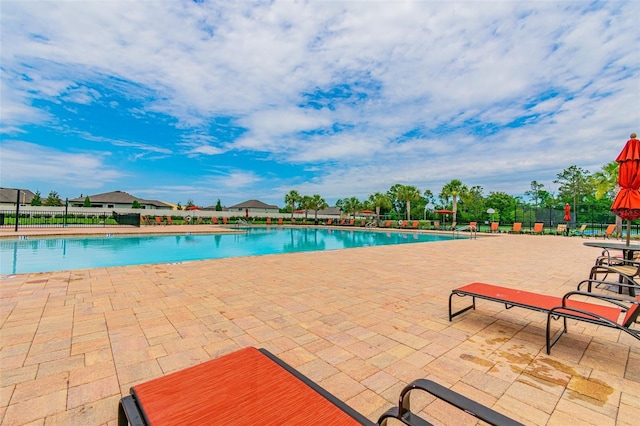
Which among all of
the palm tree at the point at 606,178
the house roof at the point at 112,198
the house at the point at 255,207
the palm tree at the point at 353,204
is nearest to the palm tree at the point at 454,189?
the palm tree at the point at 606,178

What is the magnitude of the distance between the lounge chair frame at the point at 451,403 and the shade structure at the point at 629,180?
5.57 metres

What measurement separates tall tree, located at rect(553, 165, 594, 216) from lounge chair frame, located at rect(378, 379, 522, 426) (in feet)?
147

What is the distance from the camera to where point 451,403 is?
928mm

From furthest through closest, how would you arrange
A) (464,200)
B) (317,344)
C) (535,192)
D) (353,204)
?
(535,192), (353,204), (464,200), (317,344)

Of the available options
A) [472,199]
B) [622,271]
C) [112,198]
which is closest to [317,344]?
[622,271]

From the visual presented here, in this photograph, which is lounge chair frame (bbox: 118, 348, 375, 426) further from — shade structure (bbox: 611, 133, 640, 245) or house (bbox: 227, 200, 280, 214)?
house (bbox: 227, 200, 280, 214)

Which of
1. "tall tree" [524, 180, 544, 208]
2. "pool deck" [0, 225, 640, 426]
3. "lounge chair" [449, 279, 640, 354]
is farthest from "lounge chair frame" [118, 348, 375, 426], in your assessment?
"tall tree" [524, 180, 544, 208]

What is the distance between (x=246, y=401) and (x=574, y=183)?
48402mm

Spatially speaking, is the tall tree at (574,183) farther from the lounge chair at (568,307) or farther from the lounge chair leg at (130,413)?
the lounge chair leg at (130,413)

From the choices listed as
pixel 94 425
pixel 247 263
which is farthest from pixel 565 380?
pixel 247 263

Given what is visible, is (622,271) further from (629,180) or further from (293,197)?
(293,197)

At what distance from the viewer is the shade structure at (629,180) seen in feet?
14.0

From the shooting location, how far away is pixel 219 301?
12.4 ft

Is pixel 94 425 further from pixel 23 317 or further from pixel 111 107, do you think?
pixel 111 107
